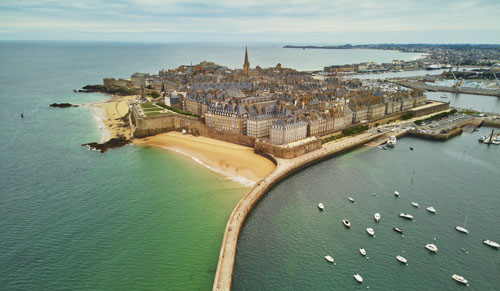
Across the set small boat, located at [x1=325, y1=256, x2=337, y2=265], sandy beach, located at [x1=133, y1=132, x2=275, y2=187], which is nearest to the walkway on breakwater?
sandy beach, located at [x1=133, y1=132, x2=275, y2=187]

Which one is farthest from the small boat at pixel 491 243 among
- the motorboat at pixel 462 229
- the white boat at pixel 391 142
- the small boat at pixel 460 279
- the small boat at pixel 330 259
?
the white boat at pixel 391 142

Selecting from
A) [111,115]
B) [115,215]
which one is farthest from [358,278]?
[111,115]

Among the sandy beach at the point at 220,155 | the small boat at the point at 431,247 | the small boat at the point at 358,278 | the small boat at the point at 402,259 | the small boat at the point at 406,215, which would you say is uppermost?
the sandy beach at the point at 220,155

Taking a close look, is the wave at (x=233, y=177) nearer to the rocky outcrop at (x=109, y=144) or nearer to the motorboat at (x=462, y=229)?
the rocky outcrop at (x=109, y=144)

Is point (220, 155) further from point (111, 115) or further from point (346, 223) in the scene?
point (111, 115)

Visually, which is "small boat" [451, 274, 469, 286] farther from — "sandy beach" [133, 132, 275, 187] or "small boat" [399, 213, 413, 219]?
"sandy beach" [133, 132, 275, 187]
